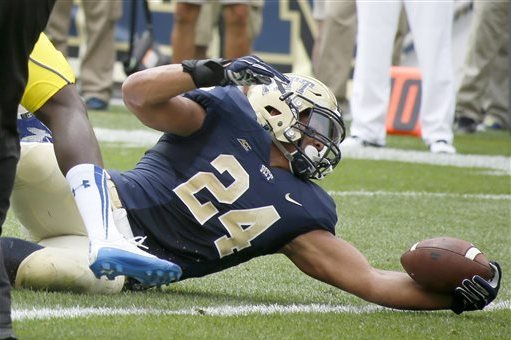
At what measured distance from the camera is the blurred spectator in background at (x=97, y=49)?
9.89 m

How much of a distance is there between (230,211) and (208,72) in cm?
46

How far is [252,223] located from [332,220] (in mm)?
A: 231

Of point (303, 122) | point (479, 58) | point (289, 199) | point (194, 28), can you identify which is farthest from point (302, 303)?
point (479, 58)

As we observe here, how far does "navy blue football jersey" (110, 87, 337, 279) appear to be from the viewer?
3.79 metres

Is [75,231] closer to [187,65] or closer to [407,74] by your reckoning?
[187,65]

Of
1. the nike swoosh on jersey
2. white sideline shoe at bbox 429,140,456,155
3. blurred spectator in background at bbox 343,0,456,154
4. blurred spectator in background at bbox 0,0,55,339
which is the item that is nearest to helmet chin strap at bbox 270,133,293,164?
the nike swoosh on jersey

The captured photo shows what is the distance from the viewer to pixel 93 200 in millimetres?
3422

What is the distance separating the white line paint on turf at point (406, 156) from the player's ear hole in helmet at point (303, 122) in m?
3.71

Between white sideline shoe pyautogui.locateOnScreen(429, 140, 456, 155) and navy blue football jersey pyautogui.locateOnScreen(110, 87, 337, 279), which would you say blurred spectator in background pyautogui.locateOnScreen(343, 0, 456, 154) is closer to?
white sideline shoe pyautogui.locateOnScreen(429, 140, 456, 155)

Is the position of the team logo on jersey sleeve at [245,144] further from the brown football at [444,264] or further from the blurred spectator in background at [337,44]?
the blurred spectator in background at [337,44]

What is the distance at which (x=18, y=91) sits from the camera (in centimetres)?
289

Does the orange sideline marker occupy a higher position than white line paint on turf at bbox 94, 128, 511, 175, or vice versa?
white line paint on turf at bbox 94, 128, 511, 175

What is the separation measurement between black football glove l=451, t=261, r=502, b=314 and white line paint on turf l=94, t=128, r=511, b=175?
3.85m

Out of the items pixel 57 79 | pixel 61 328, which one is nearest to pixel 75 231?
pixel 57 79
